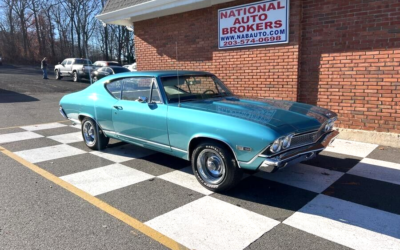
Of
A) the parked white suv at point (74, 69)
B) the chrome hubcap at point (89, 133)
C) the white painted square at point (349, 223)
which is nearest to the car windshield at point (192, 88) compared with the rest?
the chrome hubcap at point (89, 133)

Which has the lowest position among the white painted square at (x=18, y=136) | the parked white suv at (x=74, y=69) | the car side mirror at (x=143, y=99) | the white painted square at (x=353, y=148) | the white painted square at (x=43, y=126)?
the white painted square at (x=353, y=148)

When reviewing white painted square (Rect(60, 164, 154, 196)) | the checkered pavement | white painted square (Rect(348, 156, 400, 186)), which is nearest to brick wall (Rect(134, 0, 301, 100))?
the checkered pavement

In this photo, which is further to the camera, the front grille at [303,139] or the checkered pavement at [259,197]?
the front grille at [303,139]

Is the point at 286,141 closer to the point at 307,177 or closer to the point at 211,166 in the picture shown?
the point at 211,166

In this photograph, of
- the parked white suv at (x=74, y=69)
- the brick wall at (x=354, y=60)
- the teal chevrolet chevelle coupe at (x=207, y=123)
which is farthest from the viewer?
the parked white suv at (x=74, y=69)

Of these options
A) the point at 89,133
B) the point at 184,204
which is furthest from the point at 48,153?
the point at 184,204

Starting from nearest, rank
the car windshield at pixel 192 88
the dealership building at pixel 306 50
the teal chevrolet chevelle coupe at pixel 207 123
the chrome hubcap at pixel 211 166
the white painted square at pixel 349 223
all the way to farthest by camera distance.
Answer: the white painted square at pixel 349 223
the teal chevrolet chevelle coupe at pixel 207 123
the chrome hubcap at pixel 211 166
the car windshield at pixel 192 88
the dealership building at pixel 306 50

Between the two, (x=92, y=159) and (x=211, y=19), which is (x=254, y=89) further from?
(x=92, y=159)

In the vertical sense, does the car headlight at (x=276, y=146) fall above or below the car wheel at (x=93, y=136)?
above

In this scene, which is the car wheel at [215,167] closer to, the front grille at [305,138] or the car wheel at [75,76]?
the front grille at [305,138]

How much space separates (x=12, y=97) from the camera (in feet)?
46.4

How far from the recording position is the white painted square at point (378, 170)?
4363 millimetres

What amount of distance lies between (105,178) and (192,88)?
1.85m

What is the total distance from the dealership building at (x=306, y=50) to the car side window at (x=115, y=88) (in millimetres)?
3464
